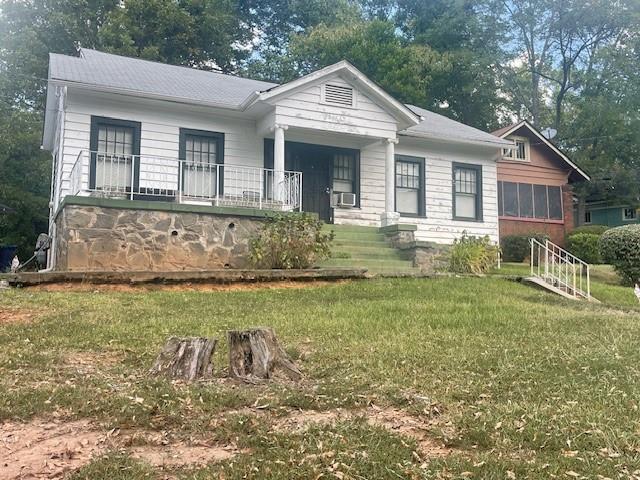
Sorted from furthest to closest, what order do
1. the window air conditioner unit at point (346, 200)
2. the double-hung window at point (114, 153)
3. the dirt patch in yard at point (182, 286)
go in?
the window air conditioner unit at point (346, 200) → the double-hung window at point (114, 153) → the dirt patch in yard at point (182, 286)

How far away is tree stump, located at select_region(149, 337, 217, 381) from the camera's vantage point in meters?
4.62

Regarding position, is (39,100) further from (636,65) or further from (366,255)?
(636,65)

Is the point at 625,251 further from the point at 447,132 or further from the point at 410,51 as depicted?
the point at 410,51

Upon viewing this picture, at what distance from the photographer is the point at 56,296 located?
27.6ft

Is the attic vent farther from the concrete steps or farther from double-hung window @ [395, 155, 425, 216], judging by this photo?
the concrete steps

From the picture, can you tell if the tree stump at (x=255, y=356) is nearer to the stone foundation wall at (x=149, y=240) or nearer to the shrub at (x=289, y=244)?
the shrub at (x=289, y=244)

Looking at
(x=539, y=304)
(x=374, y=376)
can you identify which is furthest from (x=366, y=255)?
(x=374, y=376)

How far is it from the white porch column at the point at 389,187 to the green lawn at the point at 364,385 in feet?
20.5

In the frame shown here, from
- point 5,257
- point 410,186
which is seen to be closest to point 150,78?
point 410,186

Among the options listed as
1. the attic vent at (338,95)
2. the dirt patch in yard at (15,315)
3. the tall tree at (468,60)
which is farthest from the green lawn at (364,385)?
the tall tree at (468,60)

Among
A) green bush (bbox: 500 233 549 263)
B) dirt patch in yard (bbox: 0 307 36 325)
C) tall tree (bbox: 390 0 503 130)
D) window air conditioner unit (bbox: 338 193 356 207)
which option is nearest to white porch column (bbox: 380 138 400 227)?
window air conditioner unit (bbox: 338 193 356 207)

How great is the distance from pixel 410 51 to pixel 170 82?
16.1 m

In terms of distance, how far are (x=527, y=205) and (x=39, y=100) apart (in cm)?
2036

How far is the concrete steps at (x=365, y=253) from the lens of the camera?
39.8ft
